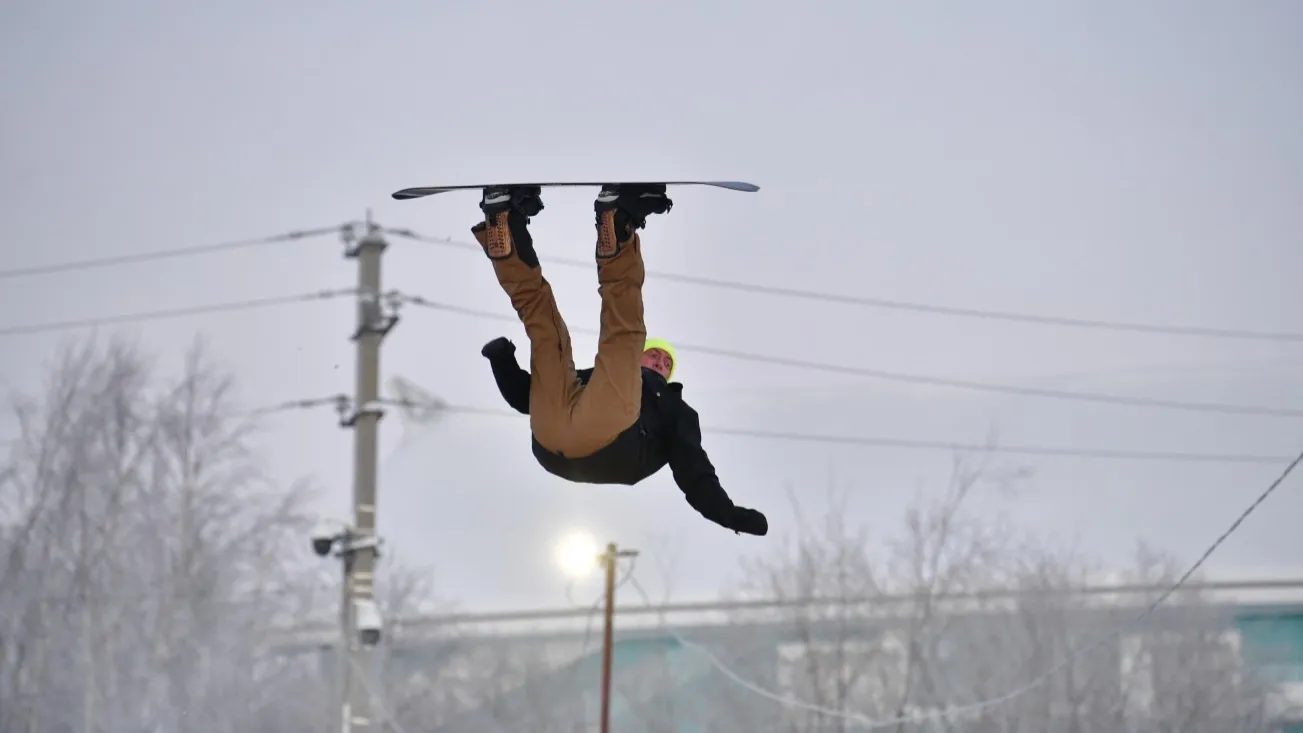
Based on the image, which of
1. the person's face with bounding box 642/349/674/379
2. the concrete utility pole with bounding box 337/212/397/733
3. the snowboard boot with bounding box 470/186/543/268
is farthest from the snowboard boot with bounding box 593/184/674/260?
the concrete utility pole with bounding box 337/212/397/733

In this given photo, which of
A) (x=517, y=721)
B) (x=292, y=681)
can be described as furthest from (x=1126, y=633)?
(x=292, y=681)

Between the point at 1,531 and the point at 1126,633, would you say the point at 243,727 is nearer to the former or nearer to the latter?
the point at 1,531

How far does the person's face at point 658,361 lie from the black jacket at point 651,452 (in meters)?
0.26

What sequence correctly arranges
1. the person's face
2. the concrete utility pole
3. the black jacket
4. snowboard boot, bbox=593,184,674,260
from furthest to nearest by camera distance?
the concrete utility pole
the person's face
the black jacket
snowboard boot, bbox=593,184,674,260

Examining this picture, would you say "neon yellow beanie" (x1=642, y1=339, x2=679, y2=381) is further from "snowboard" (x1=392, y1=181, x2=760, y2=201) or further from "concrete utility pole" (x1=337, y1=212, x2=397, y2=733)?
"concrete utility pole" (x1=337, y1=212, x2=397, y2=733)

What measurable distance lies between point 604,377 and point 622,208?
0.65 metres

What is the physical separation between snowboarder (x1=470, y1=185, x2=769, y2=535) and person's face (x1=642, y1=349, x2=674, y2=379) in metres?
0.30

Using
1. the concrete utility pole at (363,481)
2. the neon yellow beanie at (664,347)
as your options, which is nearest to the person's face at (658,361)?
the neon yellow beanie at (664,347)

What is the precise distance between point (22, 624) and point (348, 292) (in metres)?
11.6

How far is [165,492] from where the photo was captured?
25625mm

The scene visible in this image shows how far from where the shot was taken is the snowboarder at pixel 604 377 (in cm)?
587

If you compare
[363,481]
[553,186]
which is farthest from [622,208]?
[363,481]

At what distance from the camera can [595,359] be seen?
613 cm

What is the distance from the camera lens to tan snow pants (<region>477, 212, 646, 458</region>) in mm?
6012
